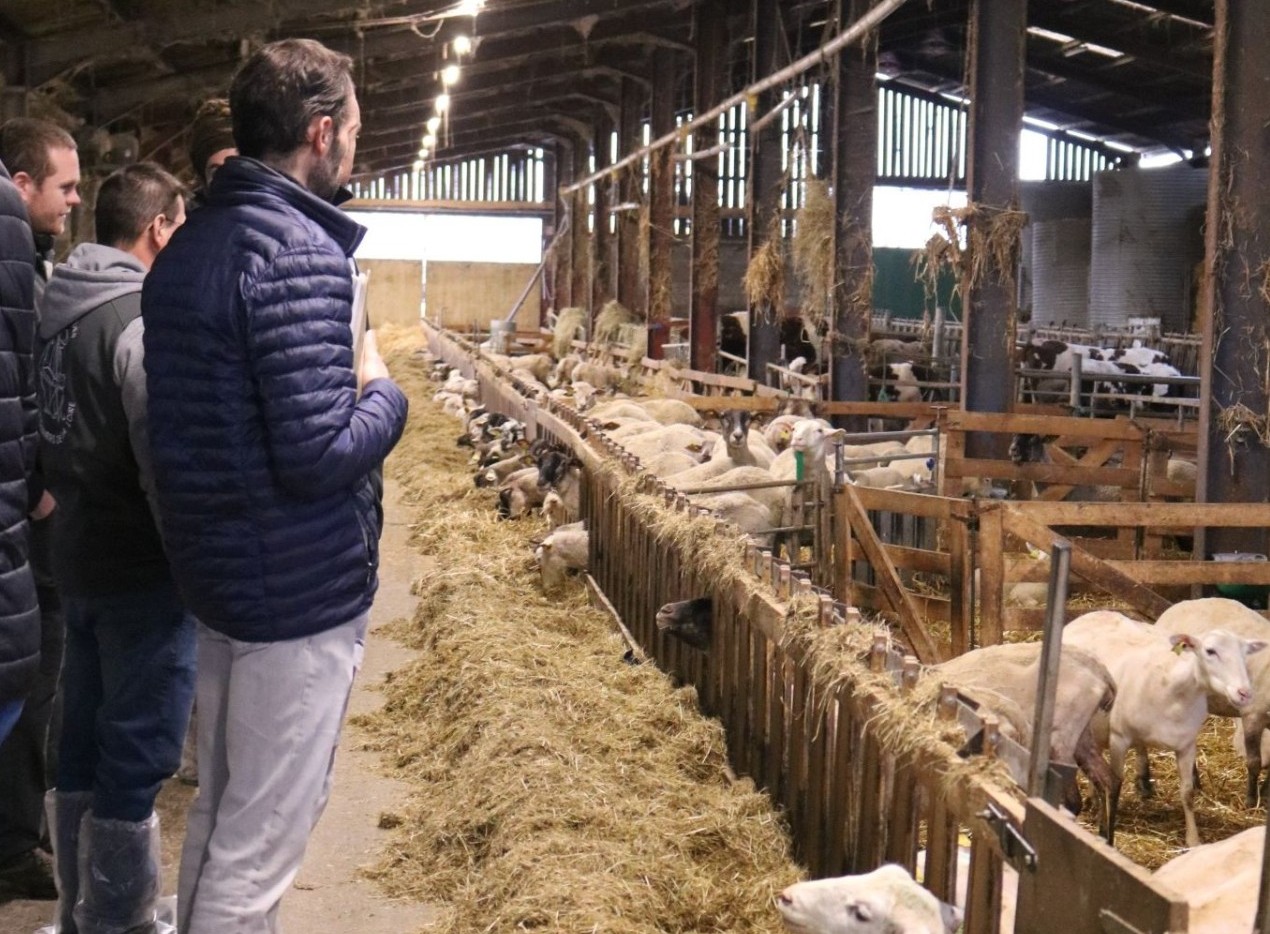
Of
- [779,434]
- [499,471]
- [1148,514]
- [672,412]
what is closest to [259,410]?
[1148,514]

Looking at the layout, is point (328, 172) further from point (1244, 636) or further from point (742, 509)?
point (742, 509)

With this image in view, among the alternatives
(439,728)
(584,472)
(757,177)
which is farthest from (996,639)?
(757,177)

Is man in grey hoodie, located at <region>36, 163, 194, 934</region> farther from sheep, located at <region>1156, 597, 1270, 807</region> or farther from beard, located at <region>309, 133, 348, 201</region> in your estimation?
sheep, located at <region>1156, 597, 1270, 807</region>

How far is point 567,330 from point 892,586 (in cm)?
2414

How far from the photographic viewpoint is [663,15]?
24406 mm

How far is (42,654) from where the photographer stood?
464 centimetres

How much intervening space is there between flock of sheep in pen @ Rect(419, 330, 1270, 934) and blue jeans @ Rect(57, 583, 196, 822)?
1.64 meters

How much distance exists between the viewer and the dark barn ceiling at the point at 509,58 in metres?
14.0

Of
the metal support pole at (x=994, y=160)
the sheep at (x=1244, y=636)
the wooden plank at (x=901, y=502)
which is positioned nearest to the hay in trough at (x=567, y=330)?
the metal support pole at (x=994, y=160)

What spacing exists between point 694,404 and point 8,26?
7715 mm

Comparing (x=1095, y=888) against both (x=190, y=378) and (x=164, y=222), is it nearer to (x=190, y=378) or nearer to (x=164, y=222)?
(x=190, y=378)

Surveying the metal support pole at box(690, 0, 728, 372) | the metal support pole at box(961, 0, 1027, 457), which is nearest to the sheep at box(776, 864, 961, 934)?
the metal support pole at box(961, 0, 1027, 457)

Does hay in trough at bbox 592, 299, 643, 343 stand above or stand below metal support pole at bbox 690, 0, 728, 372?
below

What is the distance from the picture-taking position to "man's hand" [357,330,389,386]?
125 inches
